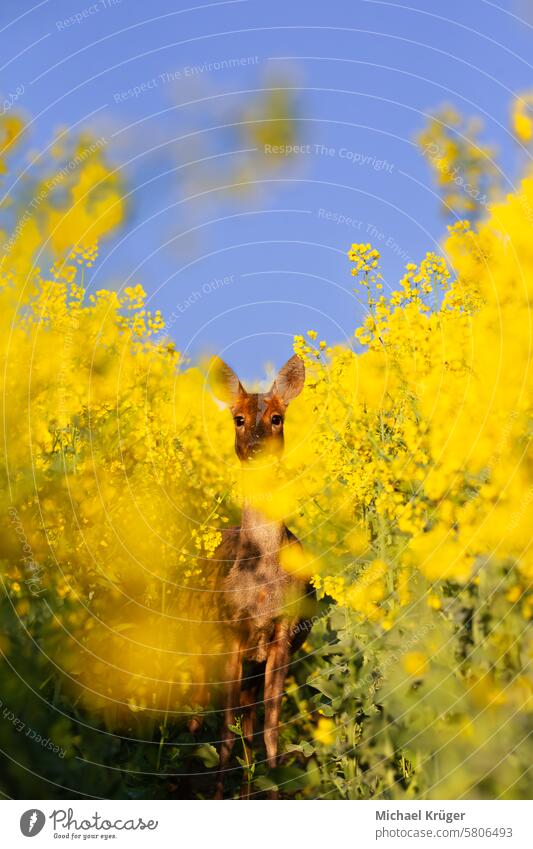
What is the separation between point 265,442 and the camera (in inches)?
251

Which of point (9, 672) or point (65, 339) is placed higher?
point (65, 339)

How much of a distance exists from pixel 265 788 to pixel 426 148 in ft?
13.2

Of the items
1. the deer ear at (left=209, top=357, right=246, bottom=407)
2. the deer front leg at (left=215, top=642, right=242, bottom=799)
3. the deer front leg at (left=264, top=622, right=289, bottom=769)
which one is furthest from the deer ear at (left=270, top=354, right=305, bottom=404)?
the deer front leg at (left=215, top=642, right=242, bottom=799)

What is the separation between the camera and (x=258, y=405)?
6.47 metres

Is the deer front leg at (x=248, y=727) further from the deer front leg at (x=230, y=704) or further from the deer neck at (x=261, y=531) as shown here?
the deer neck at (x=261, y=531)

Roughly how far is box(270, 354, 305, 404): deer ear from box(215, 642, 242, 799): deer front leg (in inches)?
67.5

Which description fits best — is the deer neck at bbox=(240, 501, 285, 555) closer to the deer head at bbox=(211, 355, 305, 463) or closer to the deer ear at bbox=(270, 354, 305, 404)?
the deer head at bbox=(211, 355, 305, 463)

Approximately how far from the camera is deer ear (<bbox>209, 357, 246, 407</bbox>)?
653 centimetres

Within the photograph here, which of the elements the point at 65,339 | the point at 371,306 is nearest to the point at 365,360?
the point at 371,306

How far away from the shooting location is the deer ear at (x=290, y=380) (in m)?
6.50

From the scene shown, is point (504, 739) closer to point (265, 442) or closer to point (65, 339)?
point (265, 442)

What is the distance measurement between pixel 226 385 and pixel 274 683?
6.58ft

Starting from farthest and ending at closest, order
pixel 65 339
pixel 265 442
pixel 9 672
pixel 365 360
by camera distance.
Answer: pixel 65 339 < pixel 365 360 < pixel 265 442 < pixel 9 672

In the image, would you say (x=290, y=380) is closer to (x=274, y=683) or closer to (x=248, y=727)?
(x=274, y=683)
